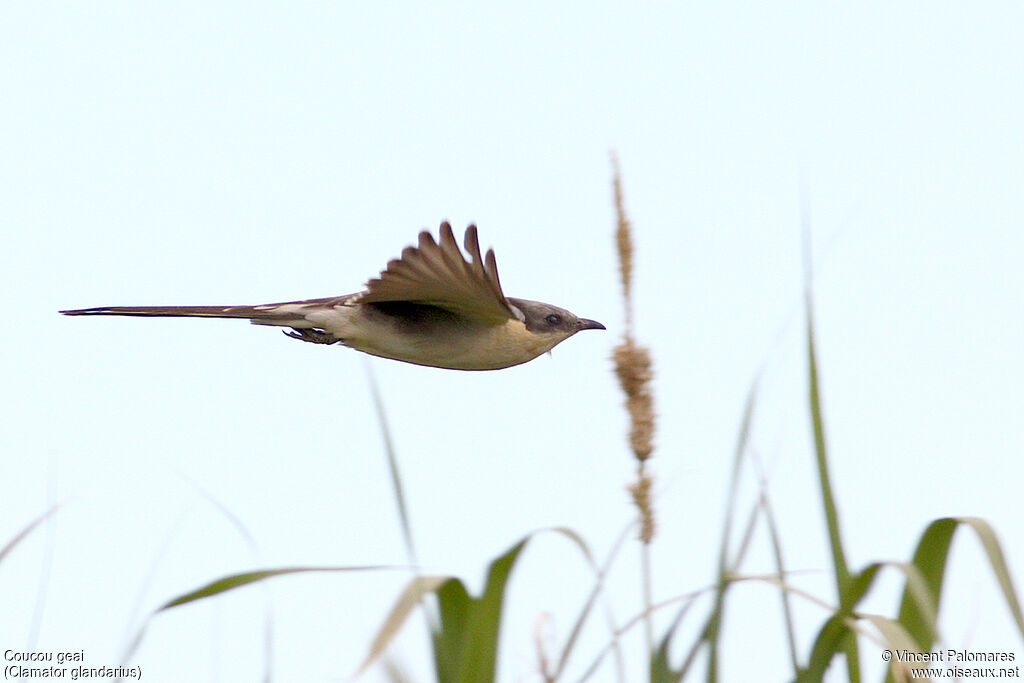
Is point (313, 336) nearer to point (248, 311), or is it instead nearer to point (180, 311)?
point (248, 311)

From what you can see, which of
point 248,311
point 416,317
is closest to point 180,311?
point 248,311

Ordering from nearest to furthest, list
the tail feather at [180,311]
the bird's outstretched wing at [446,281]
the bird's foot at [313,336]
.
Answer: the bird's outstretched wing at [446,281] → the tail feather at [180,311] → the bird's foot at [313,336]

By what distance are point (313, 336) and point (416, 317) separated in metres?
0.44

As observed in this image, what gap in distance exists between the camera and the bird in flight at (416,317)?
13.9 feet

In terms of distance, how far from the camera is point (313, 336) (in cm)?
474

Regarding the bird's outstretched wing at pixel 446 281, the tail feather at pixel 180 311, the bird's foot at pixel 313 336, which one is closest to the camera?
the bird's outstretched wing at pixel 446 281

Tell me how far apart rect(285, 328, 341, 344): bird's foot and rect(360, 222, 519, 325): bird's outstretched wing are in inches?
7.4

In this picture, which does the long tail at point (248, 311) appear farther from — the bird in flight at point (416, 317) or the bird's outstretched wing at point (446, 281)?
the bird's outstretched wing at point (446, 281)

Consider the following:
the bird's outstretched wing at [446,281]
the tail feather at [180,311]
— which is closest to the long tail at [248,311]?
the tail feather at [180,311]

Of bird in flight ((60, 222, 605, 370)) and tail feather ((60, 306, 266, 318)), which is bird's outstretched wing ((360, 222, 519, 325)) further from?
tail feather ((60, 306, 266, 318))

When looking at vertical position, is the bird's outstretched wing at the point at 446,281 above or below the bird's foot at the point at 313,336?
above

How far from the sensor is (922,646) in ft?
6.51

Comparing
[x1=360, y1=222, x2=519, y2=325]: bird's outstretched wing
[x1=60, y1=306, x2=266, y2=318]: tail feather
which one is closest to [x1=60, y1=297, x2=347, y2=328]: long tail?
[x1=60, y1=306, x2=266, y2=318]: tail feather

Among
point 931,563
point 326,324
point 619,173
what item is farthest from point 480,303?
point 931,563
